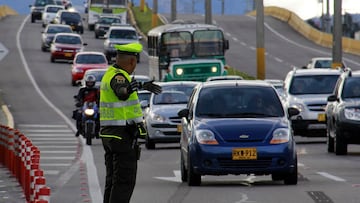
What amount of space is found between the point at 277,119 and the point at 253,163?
0.99 m

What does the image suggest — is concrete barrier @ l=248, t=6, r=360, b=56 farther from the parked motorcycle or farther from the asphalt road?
the parked motorcycle

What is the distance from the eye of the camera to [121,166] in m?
12.3

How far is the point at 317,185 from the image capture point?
19.2 meters

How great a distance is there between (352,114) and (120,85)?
15.0 m

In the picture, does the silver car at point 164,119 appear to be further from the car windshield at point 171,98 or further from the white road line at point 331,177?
the white road line at point 331,177

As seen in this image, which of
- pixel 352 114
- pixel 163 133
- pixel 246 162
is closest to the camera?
pixel 246 162

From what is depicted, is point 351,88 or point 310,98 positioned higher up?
point 351,88

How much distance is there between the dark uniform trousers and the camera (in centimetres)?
1217

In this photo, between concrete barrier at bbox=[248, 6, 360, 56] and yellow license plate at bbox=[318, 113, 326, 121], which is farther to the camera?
concrete barrier at bbox=[248, 6, 360, 56]

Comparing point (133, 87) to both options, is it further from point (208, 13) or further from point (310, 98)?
point (208, 13)

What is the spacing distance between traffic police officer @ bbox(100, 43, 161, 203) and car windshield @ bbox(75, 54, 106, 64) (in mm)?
47382

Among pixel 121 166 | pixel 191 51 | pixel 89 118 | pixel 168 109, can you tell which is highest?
pixel 121 166

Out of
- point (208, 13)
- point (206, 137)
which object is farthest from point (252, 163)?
point (208, 13)

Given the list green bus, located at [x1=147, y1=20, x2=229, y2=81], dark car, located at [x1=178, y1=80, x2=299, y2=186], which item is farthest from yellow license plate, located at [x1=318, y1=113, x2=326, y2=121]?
green bus, located at [x1=147, y1=20, x2=229, y2=81]
